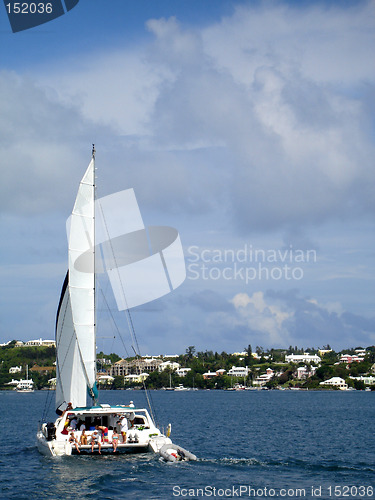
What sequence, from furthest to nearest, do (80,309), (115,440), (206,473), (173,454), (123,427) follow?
(80,309), (123,427), (115,440), (173,454), (206,473)

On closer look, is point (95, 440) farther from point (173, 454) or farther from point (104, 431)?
point (173, 454)

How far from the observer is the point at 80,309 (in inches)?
1419

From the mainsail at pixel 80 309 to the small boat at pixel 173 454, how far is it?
6.42m

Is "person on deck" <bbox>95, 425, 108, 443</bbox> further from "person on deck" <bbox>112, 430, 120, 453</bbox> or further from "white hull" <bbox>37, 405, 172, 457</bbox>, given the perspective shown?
"person on deck" <bbox>112, 430, 120, 453</bbox>

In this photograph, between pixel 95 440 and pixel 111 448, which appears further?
pixel 111 448

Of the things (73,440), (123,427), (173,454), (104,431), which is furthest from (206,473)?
(73,440)

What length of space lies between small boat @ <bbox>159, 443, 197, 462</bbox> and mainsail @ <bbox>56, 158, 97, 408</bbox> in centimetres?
642

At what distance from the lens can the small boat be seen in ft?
99.3

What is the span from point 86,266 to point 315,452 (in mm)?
16850

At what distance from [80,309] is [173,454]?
9.72 metres

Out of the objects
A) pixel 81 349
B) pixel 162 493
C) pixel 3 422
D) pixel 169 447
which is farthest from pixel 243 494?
pixel 3 422

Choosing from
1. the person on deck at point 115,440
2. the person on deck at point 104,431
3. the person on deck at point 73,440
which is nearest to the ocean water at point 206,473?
the person on deck at point 115,440

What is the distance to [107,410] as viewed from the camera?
32.9 metres

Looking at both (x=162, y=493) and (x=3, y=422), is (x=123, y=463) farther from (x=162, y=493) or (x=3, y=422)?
(x=3, y=422)
